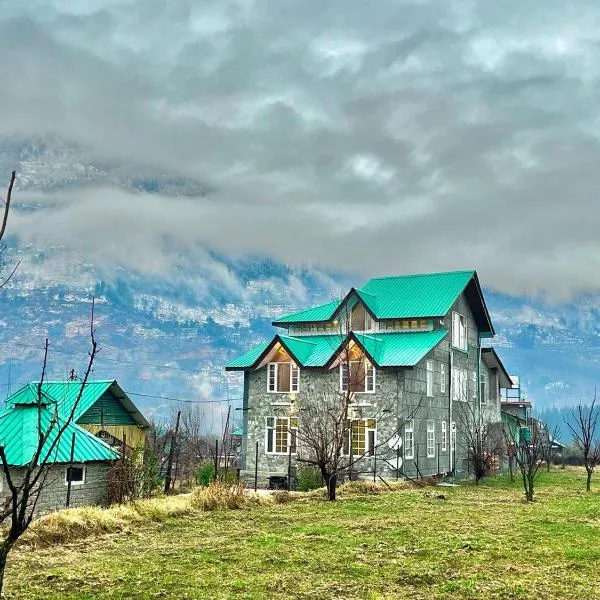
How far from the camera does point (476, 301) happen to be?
44531 mm

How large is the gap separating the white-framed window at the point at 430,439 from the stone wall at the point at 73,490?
18.5 m

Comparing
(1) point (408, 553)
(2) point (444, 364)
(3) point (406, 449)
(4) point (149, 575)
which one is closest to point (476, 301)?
(2) point (444, 364)

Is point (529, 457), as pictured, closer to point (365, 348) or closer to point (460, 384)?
point (365, 348)

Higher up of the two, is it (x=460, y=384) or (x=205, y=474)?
(x=460, y=384)

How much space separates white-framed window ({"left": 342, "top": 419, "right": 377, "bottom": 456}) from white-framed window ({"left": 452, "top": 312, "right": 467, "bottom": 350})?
8205 millimetres

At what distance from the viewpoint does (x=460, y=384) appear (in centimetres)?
4250

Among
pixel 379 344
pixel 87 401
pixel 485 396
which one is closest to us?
pixel 87 401

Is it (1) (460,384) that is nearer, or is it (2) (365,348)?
(2) (365,348)

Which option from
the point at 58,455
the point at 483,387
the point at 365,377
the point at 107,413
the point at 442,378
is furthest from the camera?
the point at 483,387

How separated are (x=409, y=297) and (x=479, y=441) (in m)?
8.49

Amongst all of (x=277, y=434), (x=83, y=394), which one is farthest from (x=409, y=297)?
(x=83, y=394)

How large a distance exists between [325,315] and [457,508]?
19.4 metres

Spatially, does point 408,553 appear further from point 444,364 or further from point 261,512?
point 444,364

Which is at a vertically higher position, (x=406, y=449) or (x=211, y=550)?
(x=406, y=449)
